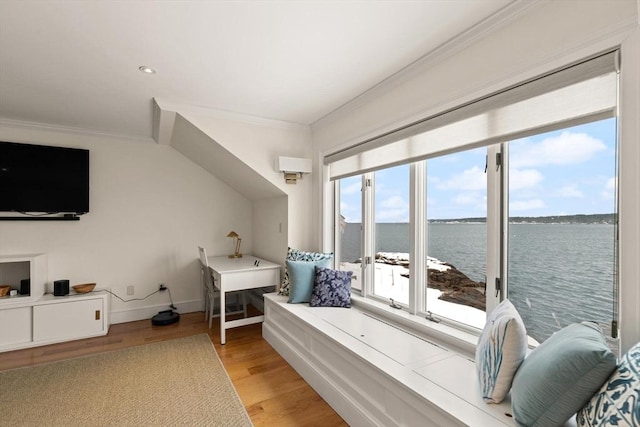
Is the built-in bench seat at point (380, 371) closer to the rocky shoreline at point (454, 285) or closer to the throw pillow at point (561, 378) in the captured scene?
the throw pillow at point (561, 378)

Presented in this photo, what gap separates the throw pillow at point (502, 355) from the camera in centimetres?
127

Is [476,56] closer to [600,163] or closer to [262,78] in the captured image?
[600,163]

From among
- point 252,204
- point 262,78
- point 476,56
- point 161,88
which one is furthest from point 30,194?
point 476,56

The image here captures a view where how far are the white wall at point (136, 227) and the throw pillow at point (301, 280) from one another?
5.89 ft

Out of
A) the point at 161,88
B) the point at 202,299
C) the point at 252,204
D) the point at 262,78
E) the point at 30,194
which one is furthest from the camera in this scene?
the point at 252,204

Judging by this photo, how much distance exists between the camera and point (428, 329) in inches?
80.8

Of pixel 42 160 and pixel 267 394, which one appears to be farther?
pixel 42 160

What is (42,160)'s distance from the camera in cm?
335

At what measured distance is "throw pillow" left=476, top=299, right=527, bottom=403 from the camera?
127 cm

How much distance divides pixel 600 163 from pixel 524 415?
117 centimetres

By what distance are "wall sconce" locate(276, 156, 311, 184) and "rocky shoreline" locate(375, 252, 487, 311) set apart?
5.74 ft

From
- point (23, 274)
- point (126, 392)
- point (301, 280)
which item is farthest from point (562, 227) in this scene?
point (23, 274)

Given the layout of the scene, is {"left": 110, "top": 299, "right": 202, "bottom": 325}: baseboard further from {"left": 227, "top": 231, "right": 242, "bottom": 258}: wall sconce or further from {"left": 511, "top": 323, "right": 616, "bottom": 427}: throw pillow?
{"left": 511, "top": 323, "right": 616, "bottom": 427}: throw pillow

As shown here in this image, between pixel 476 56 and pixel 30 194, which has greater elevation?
pixel 476 56
